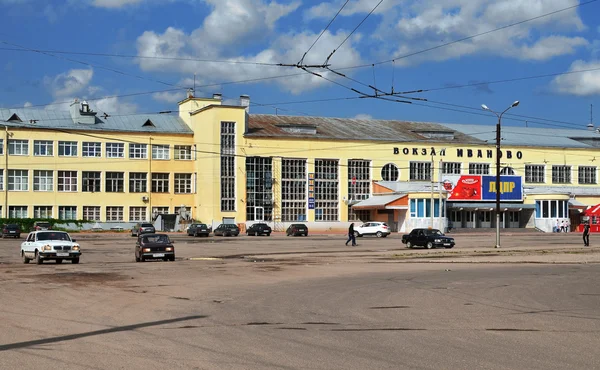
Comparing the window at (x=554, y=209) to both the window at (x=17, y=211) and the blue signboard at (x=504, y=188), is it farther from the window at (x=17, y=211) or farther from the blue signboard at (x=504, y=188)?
the window at (x=17, y=211)

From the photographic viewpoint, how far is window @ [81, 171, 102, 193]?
85.1m

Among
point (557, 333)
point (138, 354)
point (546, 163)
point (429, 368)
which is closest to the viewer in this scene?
point (429, 368)

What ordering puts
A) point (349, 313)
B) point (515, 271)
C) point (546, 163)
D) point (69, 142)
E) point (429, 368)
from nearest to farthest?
point (429, 368), point (349, 313), point (515, 271), point (69, 142), point (546, 163)

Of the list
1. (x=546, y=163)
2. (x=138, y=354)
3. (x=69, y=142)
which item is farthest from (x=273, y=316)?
(x=546, y=163)

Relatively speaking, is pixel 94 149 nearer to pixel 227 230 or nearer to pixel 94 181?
pixel 94 181

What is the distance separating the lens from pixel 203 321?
13.9 meters

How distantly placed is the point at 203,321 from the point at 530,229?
8199 cm

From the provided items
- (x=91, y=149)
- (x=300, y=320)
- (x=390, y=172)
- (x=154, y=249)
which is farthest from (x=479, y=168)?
(x=300, y=320)

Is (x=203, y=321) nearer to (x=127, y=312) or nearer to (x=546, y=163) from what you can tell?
(x=127, y=312)

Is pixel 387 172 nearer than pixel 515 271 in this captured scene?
No

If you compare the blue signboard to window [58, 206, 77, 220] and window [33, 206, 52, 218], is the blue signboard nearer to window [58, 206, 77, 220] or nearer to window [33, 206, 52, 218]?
window [58, 206, 77, 220]

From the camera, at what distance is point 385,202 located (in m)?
85.4

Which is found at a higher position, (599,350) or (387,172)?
(387,172)

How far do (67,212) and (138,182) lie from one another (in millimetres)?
8340
